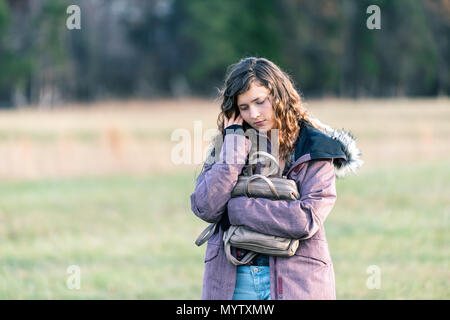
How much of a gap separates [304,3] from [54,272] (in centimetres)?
3745

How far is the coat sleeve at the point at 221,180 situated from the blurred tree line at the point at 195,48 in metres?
32.4

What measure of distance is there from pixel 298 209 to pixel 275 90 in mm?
534

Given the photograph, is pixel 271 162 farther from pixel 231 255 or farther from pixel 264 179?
pixel 231 255

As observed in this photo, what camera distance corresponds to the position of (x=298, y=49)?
41.9 m

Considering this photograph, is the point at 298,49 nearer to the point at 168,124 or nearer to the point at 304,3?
the point at 304,3

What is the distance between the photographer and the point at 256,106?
2867 mm

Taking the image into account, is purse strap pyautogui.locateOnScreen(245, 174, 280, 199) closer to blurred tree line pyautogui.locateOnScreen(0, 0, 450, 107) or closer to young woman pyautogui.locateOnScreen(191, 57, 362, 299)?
young woman pyautogui.locateOnScreen(191, 57, 362, 299)

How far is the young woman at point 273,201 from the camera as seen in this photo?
271 centimetres

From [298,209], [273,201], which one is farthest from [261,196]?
[298,209]

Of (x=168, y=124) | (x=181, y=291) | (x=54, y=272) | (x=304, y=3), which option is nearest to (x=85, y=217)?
(x=54, y=272)

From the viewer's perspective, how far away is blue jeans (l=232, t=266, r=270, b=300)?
2.74m

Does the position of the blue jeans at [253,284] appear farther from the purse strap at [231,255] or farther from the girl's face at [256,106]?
the girl's face at [256,106]

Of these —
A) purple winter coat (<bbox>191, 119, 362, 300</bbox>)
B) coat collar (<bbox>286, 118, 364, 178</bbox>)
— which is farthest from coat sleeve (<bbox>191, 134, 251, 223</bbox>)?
coat collar (<bbox>286, 118, 364, 178</bbox>)

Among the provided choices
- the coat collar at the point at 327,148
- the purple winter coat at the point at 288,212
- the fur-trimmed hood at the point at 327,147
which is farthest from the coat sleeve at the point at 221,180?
the coat collar at the point at 327,148
